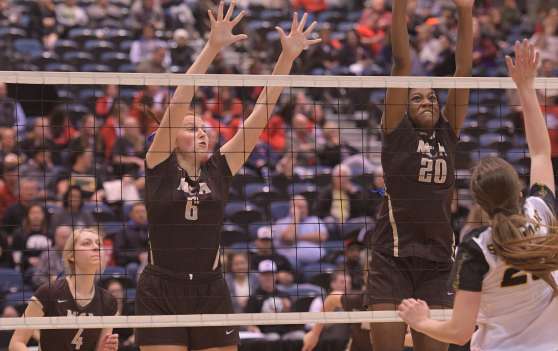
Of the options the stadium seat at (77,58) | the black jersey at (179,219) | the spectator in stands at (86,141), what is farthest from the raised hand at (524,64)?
the stadium seat at (77,58)

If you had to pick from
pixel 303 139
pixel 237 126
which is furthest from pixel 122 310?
pixel 303 139

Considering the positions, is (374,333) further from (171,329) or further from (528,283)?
(528,283)

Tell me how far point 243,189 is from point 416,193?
21.0ft

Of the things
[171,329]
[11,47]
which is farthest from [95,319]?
[11,47]

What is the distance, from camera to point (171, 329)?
21.2ft

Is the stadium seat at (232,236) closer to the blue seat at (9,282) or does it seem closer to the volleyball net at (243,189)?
the volleyball net at (243,189)

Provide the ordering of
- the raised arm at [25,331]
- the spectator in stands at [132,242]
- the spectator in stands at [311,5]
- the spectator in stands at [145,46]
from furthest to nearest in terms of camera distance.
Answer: the spectator in stands at [311,5], the spectator in stands at [145,46], the spectator in stands at [132,242], the raised arm at [25,331]

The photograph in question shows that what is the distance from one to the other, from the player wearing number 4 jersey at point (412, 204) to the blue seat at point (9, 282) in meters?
5.82

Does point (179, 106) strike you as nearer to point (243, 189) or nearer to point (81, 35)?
point (243, 189)

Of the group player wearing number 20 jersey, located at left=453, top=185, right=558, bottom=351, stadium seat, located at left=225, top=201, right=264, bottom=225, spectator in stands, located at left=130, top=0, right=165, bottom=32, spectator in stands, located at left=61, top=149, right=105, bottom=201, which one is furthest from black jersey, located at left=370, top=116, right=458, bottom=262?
spectator in stands, located at left=130, top=0, right=165, bottom=32

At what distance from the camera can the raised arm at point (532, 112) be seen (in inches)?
189

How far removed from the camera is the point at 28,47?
17109 mm

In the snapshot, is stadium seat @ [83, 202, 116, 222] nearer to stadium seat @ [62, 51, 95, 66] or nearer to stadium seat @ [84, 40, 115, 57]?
stadium seat @ [62, 51, 95, 66]

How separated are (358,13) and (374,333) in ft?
47.4
